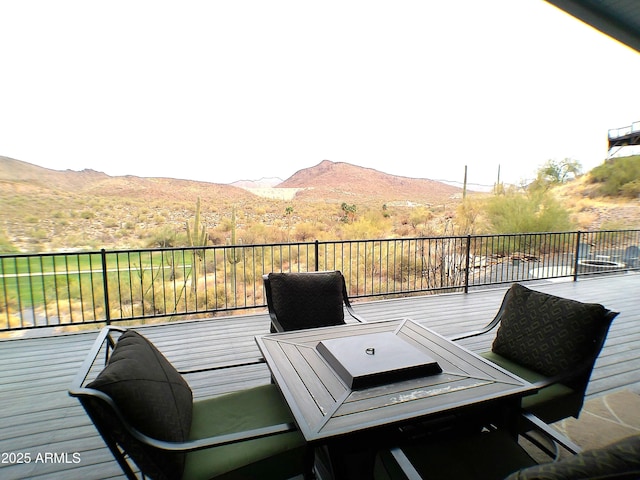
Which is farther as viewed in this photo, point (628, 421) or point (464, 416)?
point (628, 421)

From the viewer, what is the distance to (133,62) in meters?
13.2

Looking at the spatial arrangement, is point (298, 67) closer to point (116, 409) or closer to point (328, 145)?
point (328, 145)

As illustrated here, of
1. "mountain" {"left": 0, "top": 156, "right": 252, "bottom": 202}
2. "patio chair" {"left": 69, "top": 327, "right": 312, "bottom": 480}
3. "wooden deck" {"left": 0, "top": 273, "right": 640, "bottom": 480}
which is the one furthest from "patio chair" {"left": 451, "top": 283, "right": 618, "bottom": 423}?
"mountain" {"left": 0, "top": 156, "right": 252, "bottom": 202}

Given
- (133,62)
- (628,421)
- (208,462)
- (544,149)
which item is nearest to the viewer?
(208,462)

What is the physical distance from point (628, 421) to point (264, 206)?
1522 cm

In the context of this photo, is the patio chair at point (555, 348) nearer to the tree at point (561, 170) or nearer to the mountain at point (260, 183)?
the tree at point (561, 170)

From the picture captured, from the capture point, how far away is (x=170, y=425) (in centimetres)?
127

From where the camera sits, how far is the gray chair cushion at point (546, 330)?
177 centimetres

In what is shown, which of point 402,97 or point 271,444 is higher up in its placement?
point 402,97

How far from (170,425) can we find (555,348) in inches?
75.5

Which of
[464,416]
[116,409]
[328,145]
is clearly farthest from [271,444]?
[328,145]

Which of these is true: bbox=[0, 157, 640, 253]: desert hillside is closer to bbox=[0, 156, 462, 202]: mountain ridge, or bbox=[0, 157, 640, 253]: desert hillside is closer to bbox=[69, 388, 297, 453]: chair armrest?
bbox=[0, 156, 462, 202]: mountain ridge

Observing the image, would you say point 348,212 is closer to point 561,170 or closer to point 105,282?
point 561,170

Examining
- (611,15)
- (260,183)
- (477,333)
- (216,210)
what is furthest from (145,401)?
(260,183)
